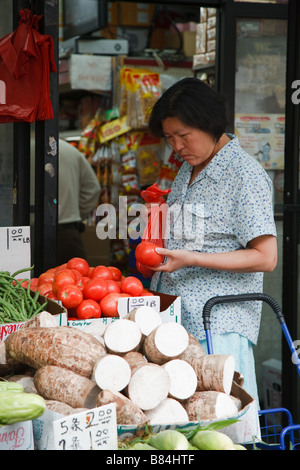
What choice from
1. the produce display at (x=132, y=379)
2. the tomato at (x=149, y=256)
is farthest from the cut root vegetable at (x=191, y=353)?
the tomato at (x=149, y=256)

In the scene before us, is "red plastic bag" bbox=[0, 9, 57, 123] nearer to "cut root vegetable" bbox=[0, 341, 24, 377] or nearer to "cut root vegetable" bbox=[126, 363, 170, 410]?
"cut root vegetable" bbox=[0, 341, 24, 377]

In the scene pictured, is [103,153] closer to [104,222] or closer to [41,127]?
[104,222]

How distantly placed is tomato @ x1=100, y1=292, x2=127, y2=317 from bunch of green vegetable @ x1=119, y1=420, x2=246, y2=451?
40.9 inches

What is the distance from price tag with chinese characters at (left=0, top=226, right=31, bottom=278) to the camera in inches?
134

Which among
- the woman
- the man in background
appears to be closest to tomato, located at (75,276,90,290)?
the woman

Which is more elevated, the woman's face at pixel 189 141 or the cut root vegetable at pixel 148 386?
the woman's face at pixel 189 141

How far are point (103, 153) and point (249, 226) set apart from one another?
3.82 meters

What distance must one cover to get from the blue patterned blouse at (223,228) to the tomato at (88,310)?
38cm

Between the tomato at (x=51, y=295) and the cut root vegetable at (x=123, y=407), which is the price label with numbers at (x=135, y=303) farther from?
the cut root vegetable at (x=123, y=407)

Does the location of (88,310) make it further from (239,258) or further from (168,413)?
(168,413)

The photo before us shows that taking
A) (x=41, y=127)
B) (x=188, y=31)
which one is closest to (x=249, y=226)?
(x=41, y=127)

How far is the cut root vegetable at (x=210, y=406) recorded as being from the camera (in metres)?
1.94

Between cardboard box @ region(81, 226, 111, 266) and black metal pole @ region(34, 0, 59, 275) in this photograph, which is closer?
black metal pole @ region(34, 0, 59, 275)

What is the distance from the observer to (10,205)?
4.14 meters
